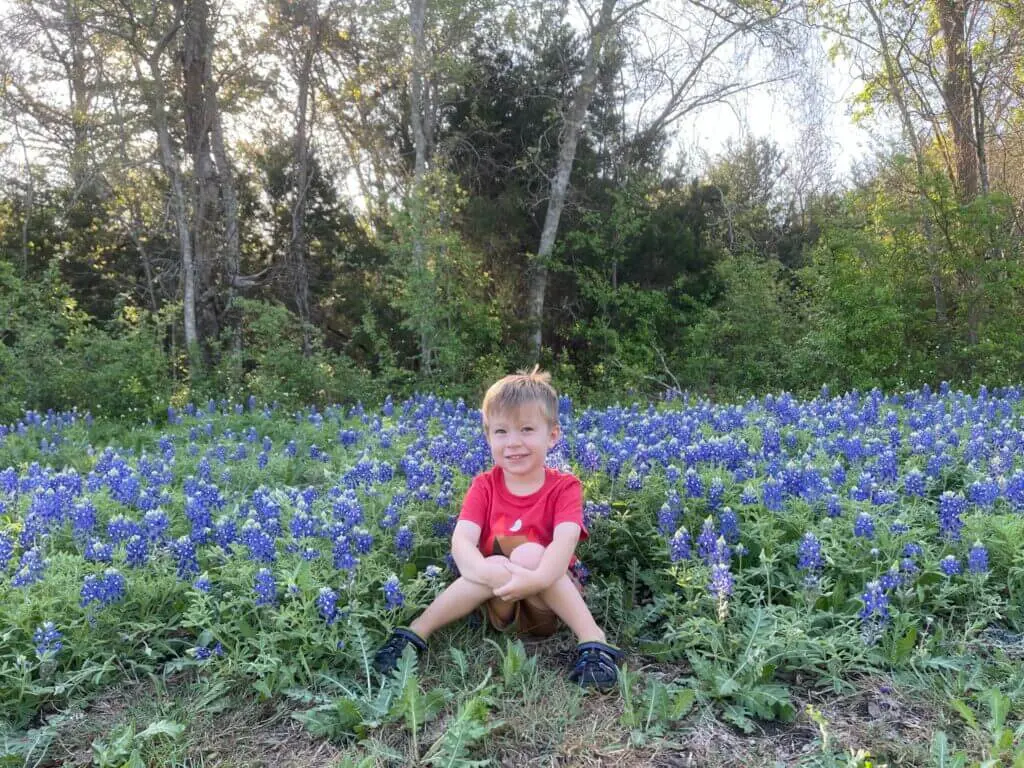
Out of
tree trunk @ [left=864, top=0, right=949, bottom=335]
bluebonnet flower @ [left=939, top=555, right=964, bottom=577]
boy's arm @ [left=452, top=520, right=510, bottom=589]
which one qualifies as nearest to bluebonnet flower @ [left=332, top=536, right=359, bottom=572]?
boy's arm @ [left=452, top=520, right=510, bottom=589]

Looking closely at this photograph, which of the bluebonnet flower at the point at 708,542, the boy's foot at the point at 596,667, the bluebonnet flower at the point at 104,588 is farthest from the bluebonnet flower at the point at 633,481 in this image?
the bluebonnet flower at the point at 104,588

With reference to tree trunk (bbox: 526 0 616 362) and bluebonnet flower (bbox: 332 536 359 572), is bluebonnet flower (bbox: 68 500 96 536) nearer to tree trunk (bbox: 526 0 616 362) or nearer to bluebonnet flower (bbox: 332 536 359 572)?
bluebonnet flower (bbox: 332 536 359 572)

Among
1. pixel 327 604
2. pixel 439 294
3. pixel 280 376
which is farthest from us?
pixel 439 294

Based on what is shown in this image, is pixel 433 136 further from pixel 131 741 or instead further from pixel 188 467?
pixel 131 741

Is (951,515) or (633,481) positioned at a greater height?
(633,481)

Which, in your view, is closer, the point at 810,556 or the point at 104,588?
the point at 104,588

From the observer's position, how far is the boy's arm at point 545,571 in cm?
304

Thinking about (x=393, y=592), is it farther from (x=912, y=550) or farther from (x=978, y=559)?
(x=978, y=559)

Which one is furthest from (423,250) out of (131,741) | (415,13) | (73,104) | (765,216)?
(765,216)

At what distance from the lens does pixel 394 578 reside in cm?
317

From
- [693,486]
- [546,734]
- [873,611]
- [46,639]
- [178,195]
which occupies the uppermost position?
[178,195]

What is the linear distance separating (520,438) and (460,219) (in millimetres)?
11003

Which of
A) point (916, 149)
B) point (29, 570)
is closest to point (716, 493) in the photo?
point (29, 570)

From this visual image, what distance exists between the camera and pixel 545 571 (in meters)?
3.07
